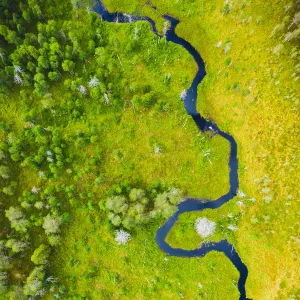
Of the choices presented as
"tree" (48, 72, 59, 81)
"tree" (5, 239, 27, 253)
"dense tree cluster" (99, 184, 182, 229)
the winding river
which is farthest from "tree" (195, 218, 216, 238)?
"tree" (48, 72, 59, 81)

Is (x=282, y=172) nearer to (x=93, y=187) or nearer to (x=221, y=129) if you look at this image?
(x=221, y=129)

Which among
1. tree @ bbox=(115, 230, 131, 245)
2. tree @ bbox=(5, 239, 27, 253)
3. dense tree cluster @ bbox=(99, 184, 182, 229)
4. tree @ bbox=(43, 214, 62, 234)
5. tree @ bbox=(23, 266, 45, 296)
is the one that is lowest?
tree @ bbox=(23, 266, 45, 296)

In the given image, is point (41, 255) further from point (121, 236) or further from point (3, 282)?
point (121, 236)

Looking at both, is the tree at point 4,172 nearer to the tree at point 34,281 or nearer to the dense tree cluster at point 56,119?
the dense tree cluster at point 56,119

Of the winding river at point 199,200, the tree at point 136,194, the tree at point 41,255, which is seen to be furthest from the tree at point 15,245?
the winding river at point 199,200

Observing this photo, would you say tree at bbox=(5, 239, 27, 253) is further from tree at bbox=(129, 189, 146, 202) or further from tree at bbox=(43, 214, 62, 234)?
tree at bbox=(129, 189, 146, 202)

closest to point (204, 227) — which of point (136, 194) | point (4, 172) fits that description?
point (136, 194)
